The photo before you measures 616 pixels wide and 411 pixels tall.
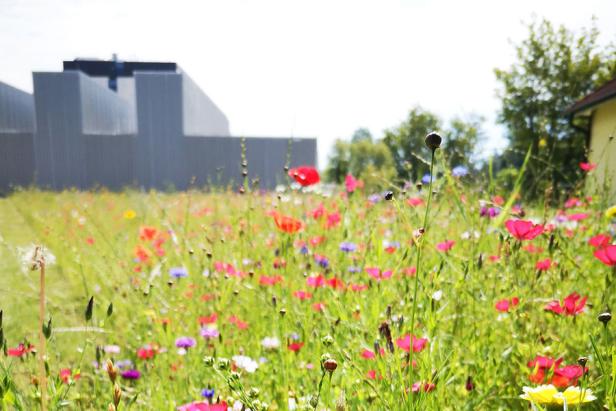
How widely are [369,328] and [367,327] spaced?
34 millimetres

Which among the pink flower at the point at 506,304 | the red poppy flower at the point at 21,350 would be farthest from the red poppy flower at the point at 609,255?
the red poppy flower at the point at 21,350

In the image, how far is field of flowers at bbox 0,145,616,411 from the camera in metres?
0.86

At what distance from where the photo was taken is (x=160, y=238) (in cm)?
297

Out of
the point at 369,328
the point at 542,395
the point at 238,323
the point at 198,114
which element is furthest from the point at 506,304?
the point at 198,114

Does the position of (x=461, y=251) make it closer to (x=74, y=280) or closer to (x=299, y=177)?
(x=299, y=177)

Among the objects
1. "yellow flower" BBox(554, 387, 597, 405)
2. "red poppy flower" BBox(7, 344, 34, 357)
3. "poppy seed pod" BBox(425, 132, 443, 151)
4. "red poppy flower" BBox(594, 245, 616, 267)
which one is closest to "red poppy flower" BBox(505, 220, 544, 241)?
"red poppy flower" BBox(594, 245, 616, 267)

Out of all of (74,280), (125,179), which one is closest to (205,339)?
(74,280)

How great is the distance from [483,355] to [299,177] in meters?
0.77

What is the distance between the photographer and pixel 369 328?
1146 mm

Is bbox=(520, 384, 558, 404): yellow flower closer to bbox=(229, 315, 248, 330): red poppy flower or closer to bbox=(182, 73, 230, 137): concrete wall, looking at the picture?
bbox=(229, 315, 248, 330): red poppy flower

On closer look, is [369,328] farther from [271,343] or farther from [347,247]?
[347,247]

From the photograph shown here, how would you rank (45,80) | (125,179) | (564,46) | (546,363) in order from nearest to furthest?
(546,363) < (564,46) < (45,80) < (125,179)

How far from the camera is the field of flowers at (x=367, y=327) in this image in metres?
0.86

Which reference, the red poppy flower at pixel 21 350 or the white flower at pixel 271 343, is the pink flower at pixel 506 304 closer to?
the white flower at pixel 271 343
